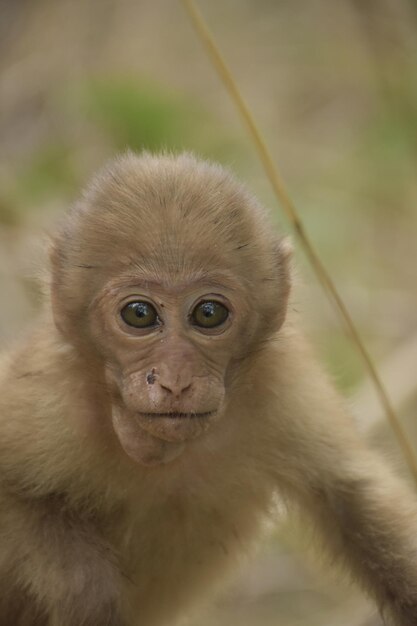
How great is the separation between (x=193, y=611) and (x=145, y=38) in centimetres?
609

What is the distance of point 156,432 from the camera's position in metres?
4.21

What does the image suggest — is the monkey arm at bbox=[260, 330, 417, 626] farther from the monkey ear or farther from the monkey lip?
the monkey lip

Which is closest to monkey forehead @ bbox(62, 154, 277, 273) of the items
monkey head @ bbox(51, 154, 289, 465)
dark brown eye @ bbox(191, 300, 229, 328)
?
monkey head @ bbox(51, 154, 289, 465)

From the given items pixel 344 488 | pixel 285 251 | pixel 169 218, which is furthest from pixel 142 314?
pixel 344 488

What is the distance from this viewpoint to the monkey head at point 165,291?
4.23 m

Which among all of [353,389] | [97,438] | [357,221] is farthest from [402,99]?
[97,438]

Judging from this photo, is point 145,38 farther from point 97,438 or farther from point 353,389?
point 97,438

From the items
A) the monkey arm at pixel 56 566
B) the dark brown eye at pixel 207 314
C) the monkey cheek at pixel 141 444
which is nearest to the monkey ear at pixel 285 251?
the dark brown eye at pixel 207 314

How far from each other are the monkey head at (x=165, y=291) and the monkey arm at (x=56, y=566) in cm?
44

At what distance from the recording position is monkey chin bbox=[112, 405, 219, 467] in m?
4.17

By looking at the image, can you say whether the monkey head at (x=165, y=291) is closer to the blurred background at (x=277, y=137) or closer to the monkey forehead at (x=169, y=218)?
the monkey forehead at (x=169, y=218)

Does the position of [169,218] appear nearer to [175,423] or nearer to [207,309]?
[207,309]

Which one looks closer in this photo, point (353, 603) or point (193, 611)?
point (193, 611)

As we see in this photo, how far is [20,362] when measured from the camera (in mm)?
4961
